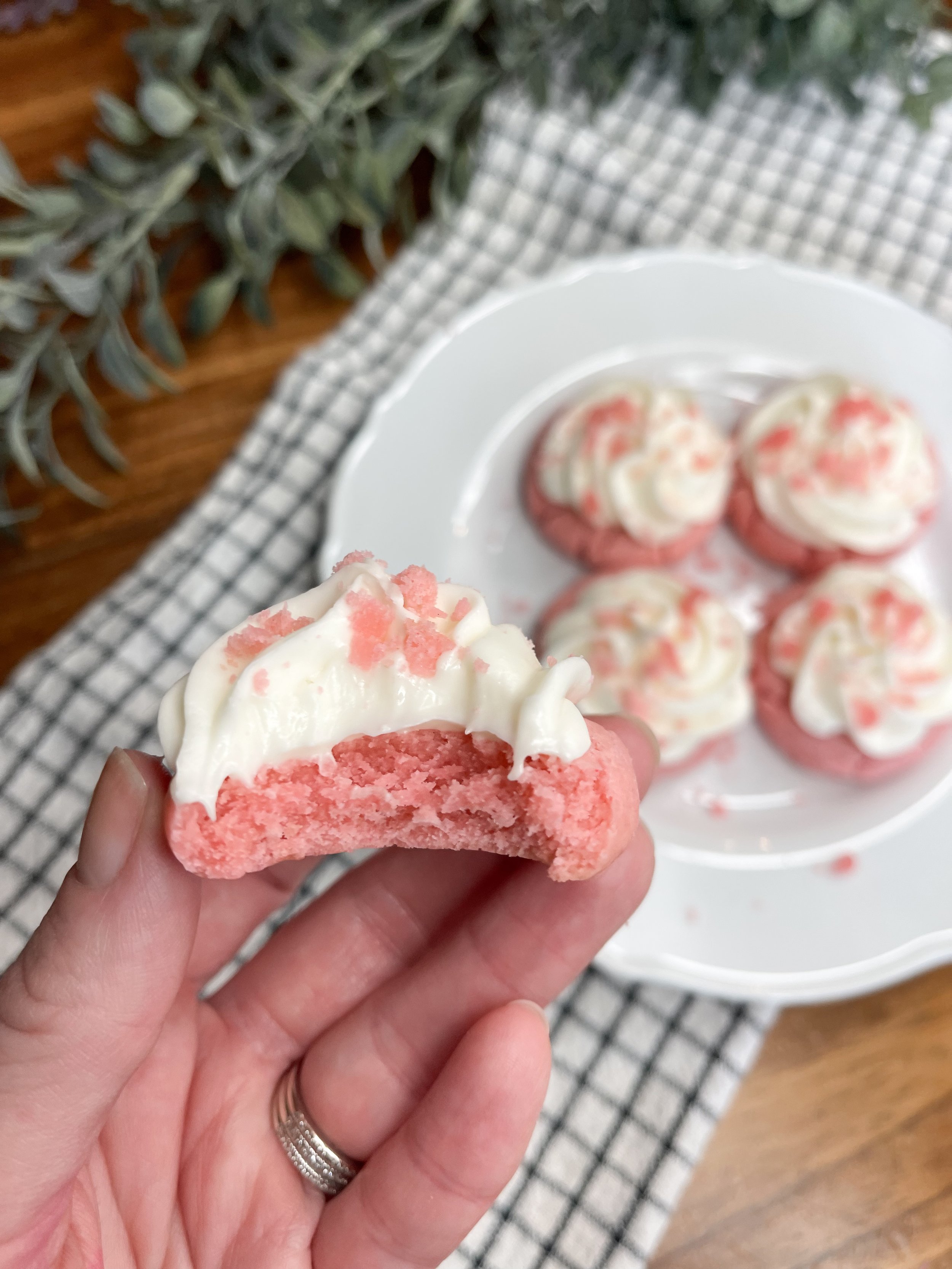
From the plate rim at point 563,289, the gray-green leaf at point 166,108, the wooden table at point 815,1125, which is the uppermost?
the gray-green leaf at point 166,108

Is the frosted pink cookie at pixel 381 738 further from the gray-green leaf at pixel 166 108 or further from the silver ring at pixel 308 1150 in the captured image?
the gray-green leaf at pixel 166 108

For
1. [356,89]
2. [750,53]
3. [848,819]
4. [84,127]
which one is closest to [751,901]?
[848,819]

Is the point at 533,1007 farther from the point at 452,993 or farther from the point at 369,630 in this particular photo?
the point at 369,630

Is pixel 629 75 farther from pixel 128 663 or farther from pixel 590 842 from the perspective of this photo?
pixel 590 842

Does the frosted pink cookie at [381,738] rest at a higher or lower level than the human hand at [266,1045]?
higher

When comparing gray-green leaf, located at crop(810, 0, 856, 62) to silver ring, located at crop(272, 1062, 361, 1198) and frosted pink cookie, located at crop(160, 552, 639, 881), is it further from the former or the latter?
silver ring, located at crop(272, 1062, 361, 1198)

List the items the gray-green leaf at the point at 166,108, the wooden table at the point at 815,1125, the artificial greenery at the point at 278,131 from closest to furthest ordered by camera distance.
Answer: the wooden table at the point at 815,1125 → the gray-green leaf at the point at 166,108 → the artificial greenery at the point at 278,131

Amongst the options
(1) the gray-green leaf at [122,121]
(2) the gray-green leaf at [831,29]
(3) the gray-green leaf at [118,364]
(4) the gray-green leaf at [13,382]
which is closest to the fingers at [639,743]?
(3) the gray-green leaf at [118,364]

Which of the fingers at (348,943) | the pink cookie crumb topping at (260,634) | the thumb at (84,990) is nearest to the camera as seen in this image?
the thumb at (84,990)
